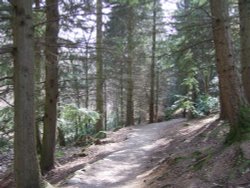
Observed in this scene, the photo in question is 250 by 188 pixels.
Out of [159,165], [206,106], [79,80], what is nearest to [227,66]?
[159,165]

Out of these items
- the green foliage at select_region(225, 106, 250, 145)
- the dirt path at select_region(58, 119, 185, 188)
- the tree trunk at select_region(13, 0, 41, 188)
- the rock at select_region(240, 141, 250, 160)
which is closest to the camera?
the rock at select_region(240, 141, 250, 160)

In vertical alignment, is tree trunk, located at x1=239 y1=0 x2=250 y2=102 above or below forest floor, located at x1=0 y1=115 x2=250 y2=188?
above

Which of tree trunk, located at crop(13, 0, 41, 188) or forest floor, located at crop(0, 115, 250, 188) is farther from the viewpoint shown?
tree trunk, located at crop(13, 0, 41, 188)

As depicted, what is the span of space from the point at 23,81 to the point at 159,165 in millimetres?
4121

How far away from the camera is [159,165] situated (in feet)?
28.5

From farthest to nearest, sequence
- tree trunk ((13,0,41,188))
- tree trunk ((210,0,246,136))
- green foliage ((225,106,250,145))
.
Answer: tree trunk ((210,0,246,136)), green foliage ((225,106,250,145)), tree trunk ((13,0,41,188))

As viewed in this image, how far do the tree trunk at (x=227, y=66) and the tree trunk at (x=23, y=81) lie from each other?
3.36m

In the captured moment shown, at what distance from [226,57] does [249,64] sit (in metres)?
3.98

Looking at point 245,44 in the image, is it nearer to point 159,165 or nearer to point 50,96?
point 159,165

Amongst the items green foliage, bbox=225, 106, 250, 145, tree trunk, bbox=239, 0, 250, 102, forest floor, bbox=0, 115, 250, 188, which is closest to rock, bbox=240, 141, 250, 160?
forest floor, bbox=0, 115, 250, 188

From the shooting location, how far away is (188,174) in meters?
6.48

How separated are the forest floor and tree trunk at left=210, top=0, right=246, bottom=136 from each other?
2.26 feet

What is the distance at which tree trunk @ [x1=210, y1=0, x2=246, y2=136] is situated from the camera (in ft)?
21.9

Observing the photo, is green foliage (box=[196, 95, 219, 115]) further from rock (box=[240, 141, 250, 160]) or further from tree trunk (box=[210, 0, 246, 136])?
rock (box=[240, 141, 250, 160])
